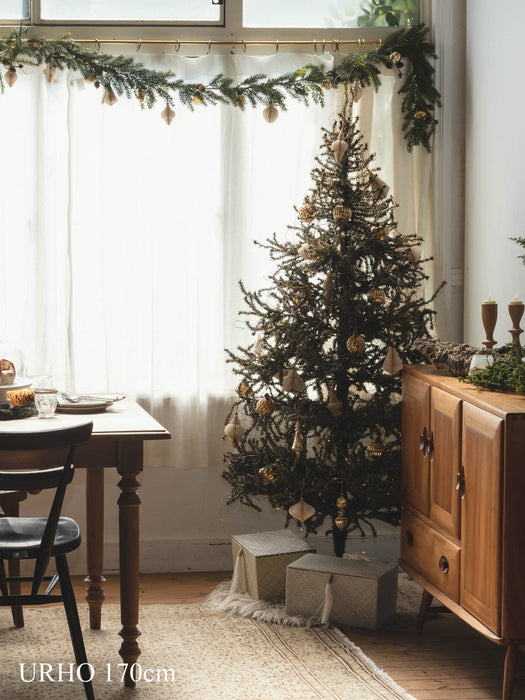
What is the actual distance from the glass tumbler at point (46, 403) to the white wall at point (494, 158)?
5.64 ft

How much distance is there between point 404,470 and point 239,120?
170 centimetres

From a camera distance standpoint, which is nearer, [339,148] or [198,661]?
[198,661]

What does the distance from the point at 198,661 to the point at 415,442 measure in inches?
40.7

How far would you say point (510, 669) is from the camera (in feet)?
7.80

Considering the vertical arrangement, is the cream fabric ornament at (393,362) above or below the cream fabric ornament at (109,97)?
below

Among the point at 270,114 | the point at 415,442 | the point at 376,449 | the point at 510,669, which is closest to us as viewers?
the point at 510,669

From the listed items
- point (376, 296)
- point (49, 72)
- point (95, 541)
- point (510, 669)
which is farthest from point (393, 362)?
point (49, 72)

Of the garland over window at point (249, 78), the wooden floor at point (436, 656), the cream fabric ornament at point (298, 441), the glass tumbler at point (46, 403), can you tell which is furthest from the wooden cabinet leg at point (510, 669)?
the garland over window at point (249, 78)

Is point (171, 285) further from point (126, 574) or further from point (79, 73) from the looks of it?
point (126, 574)

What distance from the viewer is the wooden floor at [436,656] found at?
264 cm

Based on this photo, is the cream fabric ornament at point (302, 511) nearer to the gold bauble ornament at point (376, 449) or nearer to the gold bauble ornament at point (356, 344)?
the gold bauble ornament at point (376, 449)

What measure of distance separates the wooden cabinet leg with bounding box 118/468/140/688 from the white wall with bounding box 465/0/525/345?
1.61 m

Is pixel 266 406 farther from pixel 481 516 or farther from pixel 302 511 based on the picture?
pixel 481 516

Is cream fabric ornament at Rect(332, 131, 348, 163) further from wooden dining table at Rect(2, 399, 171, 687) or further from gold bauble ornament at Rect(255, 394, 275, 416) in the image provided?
wooden dining table at Rect(2, 399, 171, 687)
